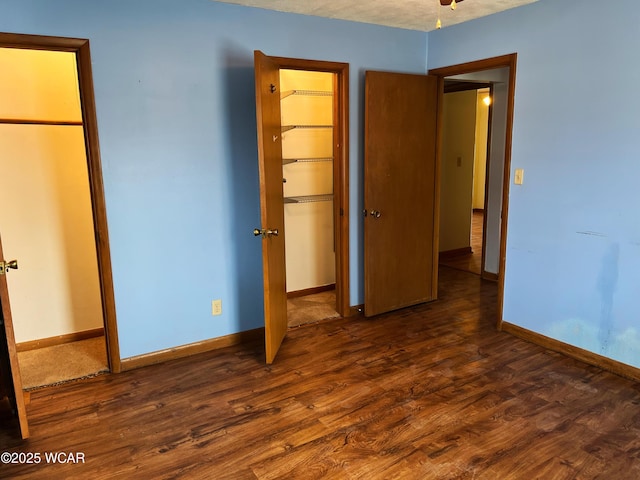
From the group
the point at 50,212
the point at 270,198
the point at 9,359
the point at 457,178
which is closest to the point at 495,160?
the point at 457,178

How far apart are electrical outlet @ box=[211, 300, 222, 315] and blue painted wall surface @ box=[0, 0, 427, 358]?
1.2 inches

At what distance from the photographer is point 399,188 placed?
3.89 metres

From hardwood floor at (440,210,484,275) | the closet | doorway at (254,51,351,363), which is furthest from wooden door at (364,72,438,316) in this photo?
hardwood floor at (440,210,484,275)

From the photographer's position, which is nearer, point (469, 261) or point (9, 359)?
point (9, 359)

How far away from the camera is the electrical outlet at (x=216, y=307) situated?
10.9 feet

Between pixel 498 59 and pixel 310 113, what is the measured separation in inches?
68.3

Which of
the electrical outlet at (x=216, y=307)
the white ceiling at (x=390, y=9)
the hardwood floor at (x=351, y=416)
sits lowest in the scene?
the hardwood floor at (x=351, y=416)

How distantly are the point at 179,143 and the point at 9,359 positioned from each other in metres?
1.58

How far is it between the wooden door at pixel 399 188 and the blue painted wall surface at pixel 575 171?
2.19 ft

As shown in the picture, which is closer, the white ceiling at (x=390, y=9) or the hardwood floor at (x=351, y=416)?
the hardwood floor at (x=351, y=416)

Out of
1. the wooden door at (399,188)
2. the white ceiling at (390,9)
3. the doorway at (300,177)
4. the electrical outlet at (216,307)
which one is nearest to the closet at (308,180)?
→ the doorway at (300,177)

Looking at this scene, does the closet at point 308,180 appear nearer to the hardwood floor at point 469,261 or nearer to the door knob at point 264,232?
the door knob at point 264,232

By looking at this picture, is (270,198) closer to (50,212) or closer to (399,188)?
(399,188)

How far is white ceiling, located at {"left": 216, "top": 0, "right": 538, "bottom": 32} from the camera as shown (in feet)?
10.0
